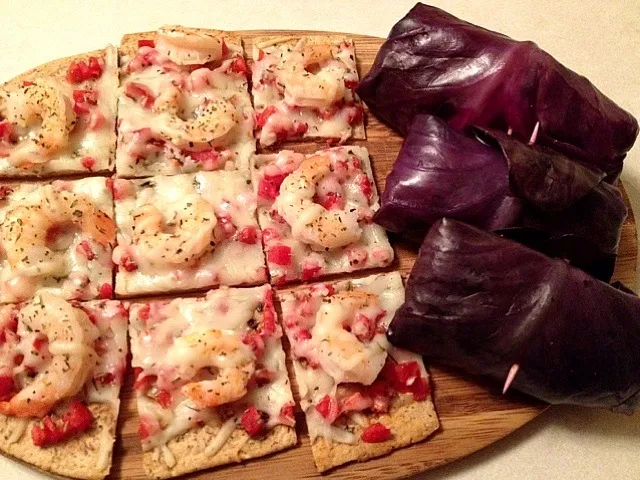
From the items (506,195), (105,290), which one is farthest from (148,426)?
(506,195)

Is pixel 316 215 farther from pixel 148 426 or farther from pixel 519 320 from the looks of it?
pixel 148 426

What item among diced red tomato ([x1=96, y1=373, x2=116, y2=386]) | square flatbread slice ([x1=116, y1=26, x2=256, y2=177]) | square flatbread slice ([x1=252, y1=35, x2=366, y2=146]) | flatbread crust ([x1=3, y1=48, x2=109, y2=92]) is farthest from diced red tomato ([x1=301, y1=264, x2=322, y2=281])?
flatbread crust ([x1=3, y1=48, x2=109, y2=92])

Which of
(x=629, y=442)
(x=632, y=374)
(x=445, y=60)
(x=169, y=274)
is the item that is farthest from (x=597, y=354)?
(x=169, y=274)

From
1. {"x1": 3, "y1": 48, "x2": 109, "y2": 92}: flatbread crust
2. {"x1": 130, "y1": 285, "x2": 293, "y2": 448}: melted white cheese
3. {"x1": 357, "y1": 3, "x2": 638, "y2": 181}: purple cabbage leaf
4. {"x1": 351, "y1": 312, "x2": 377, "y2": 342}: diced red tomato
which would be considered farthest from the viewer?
{"x1": 3, "y1": 48, "x2": 109, "y2": 92}: flatbread crust

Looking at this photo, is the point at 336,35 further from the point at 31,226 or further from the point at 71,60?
the point at 31,226

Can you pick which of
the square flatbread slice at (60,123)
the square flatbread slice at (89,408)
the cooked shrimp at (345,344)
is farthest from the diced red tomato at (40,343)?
the cooked shrimp at (345,344)

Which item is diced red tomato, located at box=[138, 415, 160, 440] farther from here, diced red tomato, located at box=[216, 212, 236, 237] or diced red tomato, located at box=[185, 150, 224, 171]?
diced red tomato, located at box=[185, 150, 224, 171]

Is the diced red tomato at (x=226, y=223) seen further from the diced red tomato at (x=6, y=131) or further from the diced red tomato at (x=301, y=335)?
the diced red tomato at (x=6, y=131)
